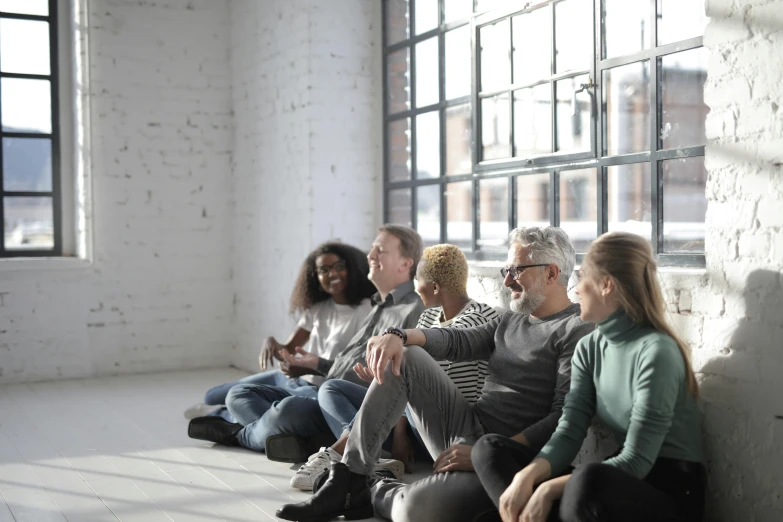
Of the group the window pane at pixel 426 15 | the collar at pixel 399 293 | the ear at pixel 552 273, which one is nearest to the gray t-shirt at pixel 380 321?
the collar at pixel 399 293

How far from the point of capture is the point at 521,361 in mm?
3145

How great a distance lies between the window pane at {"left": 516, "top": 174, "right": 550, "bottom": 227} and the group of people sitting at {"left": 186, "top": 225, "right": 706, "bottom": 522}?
1.83 feet

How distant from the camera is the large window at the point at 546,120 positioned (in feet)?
11.4

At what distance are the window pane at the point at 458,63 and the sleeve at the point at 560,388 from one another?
215 cm

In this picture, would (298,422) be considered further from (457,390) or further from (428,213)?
(428,213)

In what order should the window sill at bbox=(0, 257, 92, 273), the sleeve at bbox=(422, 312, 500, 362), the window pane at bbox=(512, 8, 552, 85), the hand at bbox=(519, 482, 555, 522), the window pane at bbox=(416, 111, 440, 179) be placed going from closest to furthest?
the hand at bbox=(519, 482, 555, 522)
the sleeve at bbox=(422, 312, 500, 362)
the window pane at bbox=(512, 8, 552, 85)
the window pane at bbox=(416, 111, 440, 179)
the window sill at bbox=(0, 257, 92, 273)

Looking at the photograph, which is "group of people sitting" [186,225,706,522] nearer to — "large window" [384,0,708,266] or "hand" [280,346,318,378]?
"hand" [280,346,318,378]

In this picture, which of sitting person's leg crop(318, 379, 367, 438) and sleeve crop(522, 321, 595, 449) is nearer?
sleeve crop(522, 321, 595, 449)

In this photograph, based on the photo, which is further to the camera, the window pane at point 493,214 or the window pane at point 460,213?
the window pane at point 460,213

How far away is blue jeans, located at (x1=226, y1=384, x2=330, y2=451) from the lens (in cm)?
406

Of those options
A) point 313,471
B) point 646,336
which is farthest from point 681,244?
point 313,471

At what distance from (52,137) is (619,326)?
522 cm

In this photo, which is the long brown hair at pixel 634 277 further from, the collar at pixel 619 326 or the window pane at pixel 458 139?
the window pane at pixel 458 139

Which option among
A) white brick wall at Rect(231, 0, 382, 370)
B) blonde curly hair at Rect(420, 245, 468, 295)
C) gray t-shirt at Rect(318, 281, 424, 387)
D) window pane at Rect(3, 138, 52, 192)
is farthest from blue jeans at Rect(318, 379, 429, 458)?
window pane at Rect(3, 138, 52, 192)
